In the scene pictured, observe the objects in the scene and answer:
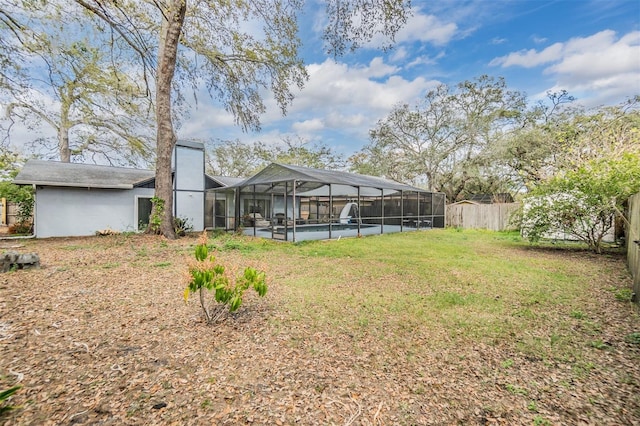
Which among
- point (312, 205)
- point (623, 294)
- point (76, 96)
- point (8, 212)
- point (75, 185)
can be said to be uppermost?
point (76, 96)

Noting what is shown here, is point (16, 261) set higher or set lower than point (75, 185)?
lower

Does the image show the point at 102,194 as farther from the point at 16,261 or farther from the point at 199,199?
the point at 16,261

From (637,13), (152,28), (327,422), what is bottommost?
(327,422)

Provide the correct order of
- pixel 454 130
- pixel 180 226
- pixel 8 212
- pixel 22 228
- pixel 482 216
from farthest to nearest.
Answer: pixel 454 130, pixel 482 216, pixel 8 212, pixel 22 228, pixel 180 226

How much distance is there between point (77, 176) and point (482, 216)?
17.3 m

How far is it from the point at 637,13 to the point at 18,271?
1106 centimetres

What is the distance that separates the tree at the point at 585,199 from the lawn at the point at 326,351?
2972 millimetres

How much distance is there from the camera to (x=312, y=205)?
14.5m

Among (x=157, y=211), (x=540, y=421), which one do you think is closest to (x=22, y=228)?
(x=157, y=211)

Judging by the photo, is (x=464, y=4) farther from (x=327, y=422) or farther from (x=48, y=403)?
(x=48, y=403)

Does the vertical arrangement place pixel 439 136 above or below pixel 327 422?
above

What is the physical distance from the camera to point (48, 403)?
1698 mm

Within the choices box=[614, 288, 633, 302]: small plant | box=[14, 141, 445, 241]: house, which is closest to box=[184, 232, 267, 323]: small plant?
box=[614, 288, 633, 302]: small plant

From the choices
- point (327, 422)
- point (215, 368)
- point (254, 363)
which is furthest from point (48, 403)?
point (327, 422)
